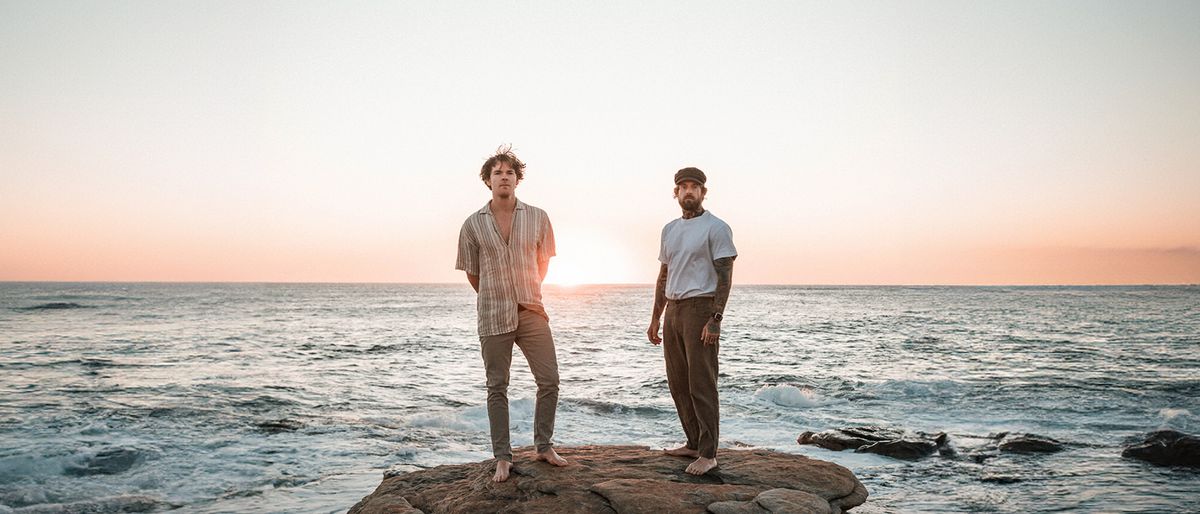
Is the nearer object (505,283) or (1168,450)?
(505,283)

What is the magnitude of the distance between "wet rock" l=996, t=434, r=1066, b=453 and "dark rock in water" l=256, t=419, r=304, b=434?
10746 millimetres

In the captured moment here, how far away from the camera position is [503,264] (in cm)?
531

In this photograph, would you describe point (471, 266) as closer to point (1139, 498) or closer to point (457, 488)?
point (457, 488)

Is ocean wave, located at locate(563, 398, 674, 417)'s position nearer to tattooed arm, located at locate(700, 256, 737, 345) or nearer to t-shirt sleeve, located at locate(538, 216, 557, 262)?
tattooed arm, located at locate(700, 256, 737, 345)

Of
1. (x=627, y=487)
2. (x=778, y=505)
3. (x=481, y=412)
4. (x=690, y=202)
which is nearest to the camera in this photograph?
(x=778, y=505)

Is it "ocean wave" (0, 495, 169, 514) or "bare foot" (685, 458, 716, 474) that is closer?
"bare foot" (685, 458, 716, 474)

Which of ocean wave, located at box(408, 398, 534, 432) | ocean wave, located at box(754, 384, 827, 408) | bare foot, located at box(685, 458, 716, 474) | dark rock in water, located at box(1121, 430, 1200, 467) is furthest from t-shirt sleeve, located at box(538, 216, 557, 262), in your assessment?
ocean wave, located at box(754, 384, 827, 408)

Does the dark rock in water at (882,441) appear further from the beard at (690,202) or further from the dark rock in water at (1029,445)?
the beard at (690,202)

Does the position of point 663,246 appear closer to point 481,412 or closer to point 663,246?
point 663,246

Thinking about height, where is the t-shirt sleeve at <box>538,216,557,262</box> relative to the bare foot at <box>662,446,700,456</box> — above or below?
above

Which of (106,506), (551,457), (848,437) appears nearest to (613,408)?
(848,437)

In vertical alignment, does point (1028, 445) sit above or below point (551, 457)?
A: below

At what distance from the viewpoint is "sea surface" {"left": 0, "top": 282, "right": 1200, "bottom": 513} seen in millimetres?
8180

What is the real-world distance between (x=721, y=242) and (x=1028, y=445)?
282 inches
